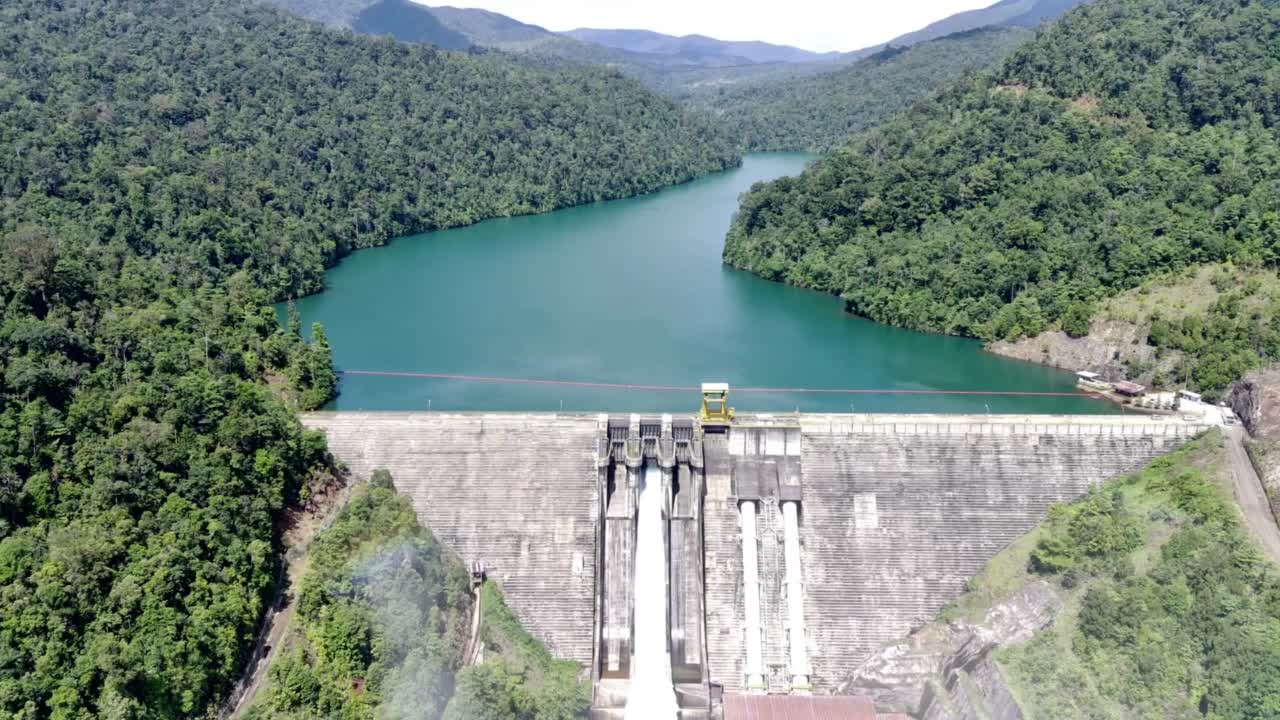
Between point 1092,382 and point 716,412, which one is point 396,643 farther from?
point 1092,382

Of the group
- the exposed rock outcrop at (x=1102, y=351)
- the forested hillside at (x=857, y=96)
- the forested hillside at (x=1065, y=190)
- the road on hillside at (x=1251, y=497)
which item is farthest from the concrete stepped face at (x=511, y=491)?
the forested hillside at (x=857, y=96)

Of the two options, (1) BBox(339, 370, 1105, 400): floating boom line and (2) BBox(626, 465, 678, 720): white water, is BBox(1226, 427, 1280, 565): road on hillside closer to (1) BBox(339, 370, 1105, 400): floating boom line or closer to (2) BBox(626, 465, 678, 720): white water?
(1) BBox(339, 370, 1105, 400): floating boom line

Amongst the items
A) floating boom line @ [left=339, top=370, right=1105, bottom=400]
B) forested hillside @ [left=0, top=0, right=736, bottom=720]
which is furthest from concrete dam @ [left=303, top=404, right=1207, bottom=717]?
floating boom line @ [left=339, top=370, right=1105, bottom=400]

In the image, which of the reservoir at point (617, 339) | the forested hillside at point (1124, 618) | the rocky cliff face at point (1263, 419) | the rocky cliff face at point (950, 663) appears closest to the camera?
the forested hillside at point (1124, 618)

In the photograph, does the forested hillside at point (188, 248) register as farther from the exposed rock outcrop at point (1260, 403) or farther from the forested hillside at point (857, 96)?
the exposed rock outcrop at point (1260, 403)

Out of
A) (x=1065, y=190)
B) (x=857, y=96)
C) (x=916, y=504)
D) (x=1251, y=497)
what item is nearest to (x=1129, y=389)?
(x=1251, y=497)

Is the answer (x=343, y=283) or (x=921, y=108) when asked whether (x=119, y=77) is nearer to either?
(x=343, y=283)
